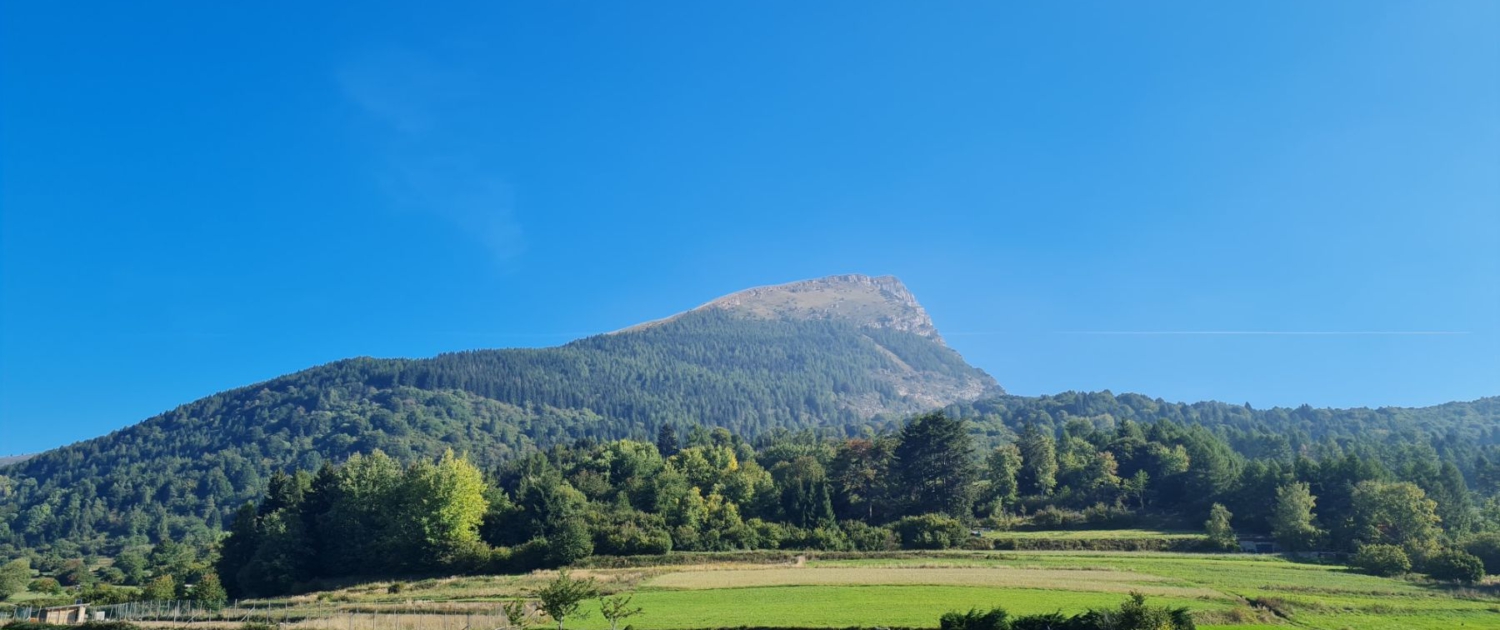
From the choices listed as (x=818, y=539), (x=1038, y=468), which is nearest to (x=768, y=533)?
(x=818, y=539)

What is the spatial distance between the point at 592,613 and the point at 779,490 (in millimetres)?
52599

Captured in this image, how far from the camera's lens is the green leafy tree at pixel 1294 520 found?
7819 centimetres

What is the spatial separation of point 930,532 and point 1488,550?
4292 centimetres

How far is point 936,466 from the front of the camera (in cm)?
10519

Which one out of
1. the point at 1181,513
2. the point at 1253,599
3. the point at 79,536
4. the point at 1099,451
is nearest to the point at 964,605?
the point at 1253,599

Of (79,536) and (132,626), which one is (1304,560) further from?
(79,536)

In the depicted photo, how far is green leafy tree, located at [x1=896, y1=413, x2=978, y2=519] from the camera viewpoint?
338ft

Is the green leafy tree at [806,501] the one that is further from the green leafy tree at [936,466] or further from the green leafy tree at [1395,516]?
the green leafy tree at [1395,516]

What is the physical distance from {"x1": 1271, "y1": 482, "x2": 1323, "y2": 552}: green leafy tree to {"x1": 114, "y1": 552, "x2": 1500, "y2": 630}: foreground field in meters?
8.01

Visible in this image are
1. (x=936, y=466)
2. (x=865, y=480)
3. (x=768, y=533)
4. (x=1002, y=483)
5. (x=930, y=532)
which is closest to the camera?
(x=930, y=532)

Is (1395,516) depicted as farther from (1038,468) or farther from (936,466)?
(936,466)

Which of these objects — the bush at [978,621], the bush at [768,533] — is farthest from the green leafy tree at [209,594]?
the bush at [978,621]

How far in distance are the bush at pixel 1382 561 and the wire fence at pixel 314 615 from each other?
61619 millimetres

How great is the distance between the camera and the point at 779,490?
99.1 meters
